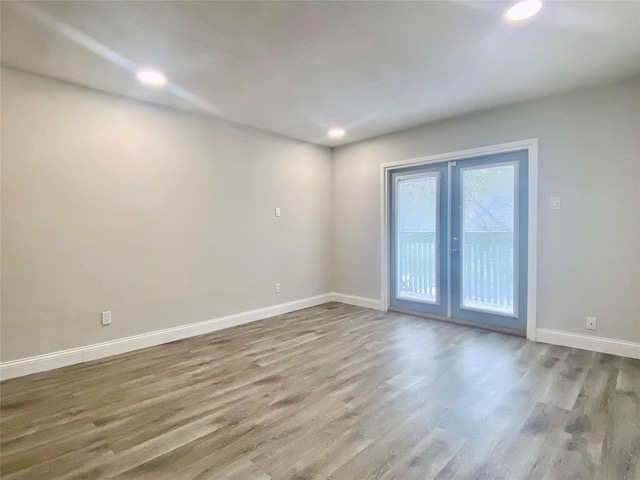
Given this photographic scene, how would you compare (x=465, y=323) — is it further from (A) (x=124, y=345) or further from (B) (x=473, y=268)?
(A) (x=124, y=345)

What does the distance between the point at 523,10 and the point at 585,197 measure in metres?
2.03

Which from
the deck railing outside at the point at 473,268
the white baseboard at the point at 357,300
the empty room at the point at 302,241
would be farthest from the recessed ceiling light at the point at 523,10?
the white baseboard at the point at 357,300

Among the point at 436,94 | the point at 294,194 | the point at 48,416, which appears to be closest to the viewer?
the point at 48,416

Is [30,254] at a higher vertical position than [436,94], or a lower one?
lower

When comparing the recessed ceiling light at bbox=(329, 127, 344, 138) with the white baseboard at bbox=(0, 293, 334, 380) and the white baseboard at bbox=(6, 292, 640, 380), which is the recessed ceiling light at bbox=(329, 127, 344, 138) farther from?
the white baseboard at bbox=(6, 292, 640, 380)

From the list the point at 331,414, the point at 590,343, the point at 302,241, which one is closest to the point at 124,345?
the point at 331,414

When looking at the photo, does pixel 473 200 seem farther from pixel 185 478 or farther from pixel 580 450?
pixel 185 478

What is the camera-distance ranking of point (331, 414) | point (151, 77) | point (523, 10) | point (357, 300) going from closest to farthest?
point (523, 10) → point (331, 414) → point (151, 77) → point (357, 300)

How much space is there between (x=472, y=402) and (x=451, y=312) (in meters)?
2.09

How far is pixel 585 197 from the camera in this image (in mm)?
3238

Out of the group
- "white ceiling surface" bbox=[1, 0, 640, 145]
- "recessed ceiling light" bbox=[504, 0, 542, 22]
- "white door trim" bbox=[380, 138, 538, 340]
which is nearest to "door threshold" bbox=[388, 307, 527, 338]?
"white door trim" bbox=[380, 138, 538, 340]

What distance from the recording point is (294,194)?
4926 mm

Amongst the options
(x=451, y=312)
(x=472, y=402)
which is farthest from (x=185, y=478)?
(x=451, y=312)

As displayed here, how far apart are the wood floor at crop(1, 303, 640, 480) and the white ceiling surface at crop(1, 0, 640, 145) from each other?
8.12 ft
